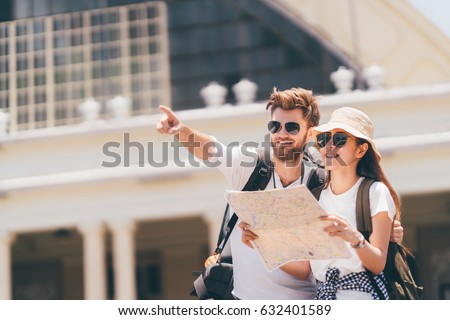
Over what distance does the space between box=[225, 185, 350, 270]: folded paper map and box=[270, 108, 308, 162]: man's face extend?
704 millimetres

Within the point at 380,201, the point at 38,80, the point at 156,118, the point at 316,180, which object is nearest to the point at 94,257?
the point at 156,118

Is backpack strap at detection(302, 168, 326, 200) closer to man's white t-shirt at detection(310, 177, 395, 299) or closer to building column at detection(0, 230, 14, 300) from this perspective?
man's white t-shirt at detection(310, 177, 395, 299)

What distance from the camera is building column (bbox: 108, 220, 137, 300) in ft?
88.1

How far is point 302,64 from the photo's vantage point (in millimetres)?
44594

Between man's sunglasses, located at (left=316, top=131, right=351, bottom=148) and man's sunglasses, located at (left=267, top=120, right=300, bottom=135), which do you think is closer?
man's sunglasses, located at (left=316, top=131, right=351, bottom=148)

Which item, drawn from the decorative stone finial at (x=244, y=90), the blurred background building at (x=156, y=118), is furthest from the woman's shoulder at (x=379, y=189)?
the decorative stone finial at (x=244, y=90)

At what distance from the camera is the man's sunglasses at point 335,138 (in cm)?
681

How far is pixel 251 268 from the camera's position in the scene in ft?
23.5

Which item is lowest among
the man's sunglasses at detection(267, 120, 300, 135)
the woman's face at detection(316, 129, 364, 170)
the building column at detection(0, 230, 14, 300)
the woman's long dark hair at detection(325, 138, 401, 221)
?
the building column at detection(0, 230, 14, 300)

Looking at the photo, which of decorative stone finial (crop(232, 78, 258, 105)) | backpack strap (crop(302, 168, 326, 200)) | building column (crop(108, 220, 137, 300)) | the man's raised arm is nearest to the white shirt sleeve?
backpack strap (crop(302, 168, 326, 200))

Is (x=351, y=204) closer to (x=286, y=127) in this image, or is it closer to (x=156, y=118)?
(x=286, y=127)

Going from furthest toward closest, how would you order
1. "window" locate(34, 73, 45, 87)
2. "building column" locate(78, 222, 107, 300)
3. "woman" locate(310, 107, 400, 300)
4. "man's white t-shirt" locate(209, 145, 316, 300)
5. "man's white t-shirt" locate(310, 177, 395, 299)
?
"window" locate(34, 73, 45, 87)
"building column" locate(78, 222, 107, 300)
"man's white t-shirt" locate(209, 145, 316, 300)
"man's white t-shirt" locate(310, 177, 395, 299)
"woman" locate(310, 107, 400, 300)

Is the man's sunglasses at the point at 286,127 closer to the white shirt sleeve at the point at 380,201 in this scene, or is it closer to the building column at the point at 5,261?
the white shirt sleeve at the point at 380,201

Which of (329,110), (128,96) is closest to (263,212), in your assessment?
(329,110)
